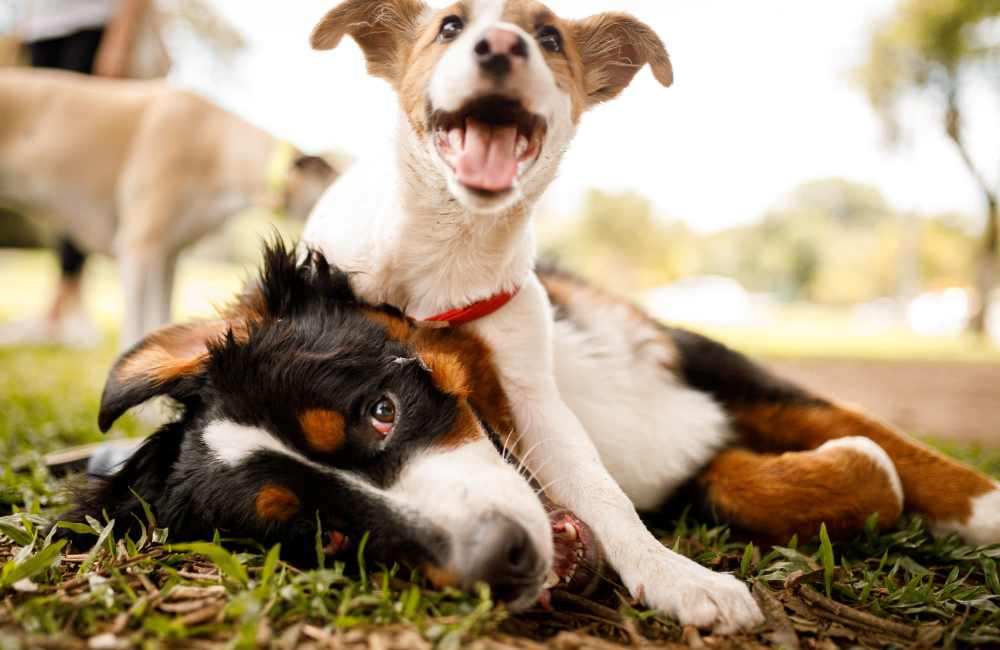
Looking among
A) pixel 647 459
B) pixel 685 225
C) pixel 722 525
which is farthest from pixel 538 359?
pixel 685 225

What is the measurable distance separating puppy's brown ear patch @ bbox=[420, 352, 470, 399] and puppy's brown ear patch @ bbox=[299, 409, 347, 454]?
304 mm

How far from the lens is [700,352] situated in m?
3.25

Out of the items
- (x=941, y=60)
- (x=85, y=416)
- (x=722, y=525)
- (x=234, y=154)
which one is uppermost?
(x=941, y=60)

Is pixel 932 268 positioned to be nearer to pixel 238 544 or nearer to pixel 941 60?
pixel 941 60

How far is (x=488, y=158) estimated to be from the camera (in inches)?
81.4

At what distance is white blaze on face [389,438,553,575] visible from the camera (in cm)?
160

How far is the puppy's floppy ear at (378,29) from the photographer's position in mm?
2576

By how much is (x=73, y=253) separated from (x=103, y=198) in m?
2.81

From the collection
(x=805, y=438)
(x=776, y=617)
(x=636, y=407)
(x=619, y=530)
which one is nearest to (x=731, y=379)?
(x=805, y=438)

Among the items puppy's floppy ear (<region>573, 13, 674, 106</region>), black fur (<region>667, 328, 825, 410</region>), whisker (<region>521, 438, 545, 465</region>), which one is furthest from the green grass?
puppy's floppy ear (<region>573, 13, 674, 106</region>)

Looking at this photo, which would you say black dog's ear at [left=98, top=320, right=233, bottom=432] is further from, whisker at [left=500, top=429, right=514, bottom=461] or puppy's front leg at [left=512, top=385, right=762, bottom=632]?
puppy's front leg at [left=512, top=385, right=762, bottom=632]

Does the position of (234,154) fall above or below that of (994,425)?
above

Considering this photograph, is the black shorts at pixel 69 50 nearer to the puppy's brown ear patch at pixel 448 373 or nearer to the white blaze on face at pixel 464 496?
the puppy's brown ear patch at pixel 448 373

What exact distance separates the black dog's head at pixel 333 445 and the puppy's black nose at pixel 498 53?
0.78 m
